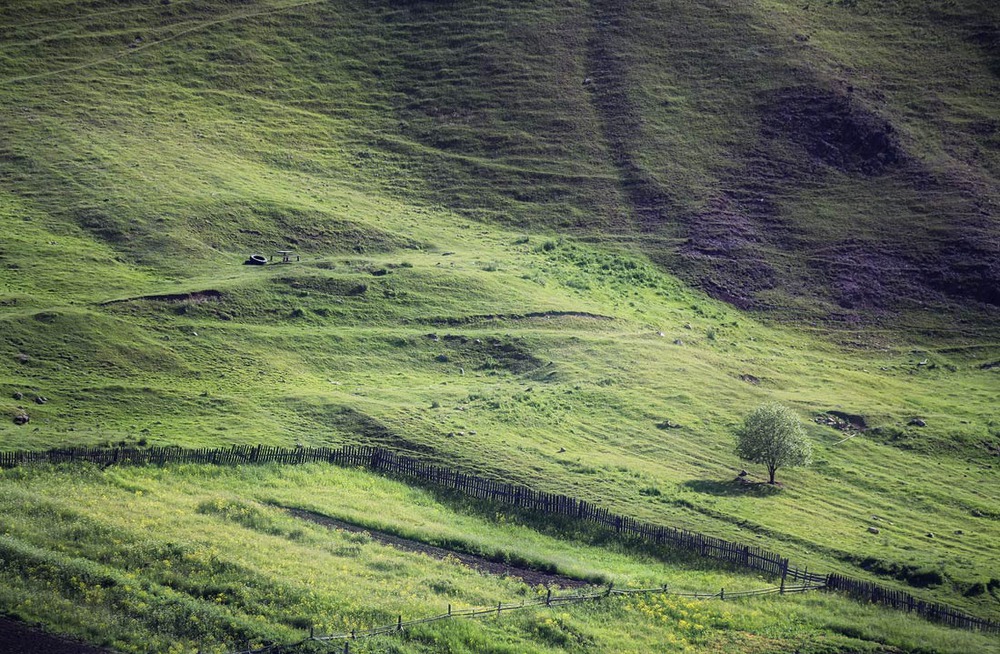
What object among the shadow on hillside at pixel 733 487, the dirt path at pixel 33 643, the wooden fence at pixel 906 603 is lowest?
the shadow on hillside at pixel 733 487

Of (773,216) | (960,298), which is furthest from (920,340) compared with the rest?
(773,216)

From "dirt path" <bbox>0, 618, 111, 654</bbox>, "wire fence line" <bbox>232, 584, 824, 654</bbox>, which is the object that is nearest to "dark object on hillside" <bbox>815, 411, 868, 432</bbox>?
"wire fence line" <bbox>232, 584, 824, 654</bbox>

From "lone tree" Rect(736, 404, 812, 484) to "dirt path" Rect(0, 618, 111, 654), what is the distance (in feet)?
119

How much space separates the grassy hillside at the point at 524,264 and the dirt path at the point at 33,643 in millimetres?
920

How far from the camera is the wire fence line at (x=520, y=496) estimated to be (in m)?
47.2

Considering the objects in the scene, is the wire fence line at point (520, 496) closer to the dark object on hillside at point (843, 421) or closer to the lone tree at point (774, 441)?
the lone tree at point (774, 441)

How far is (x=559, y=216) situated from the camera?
10794 cm

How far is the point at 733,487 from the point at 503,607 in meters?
21.1

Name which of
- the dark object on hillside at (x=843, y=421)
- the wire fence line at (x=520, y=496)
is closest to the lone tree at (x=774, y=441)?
the wire fence line at (x=520, y=496)

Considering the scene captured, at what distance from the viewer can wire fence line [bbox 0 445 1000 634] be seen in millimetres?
47188

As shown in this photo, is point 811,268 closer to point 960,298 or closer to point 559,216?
point 960,298

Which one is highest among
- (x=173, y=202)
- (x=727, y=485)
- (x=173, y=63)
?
(x=173, y=63)

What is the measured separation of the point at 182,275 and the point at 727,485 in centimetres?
4449

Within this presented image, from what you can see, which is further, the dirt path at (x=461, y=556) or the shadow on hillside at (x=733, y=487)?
the shadow on hillside at (x=733, y=487)
